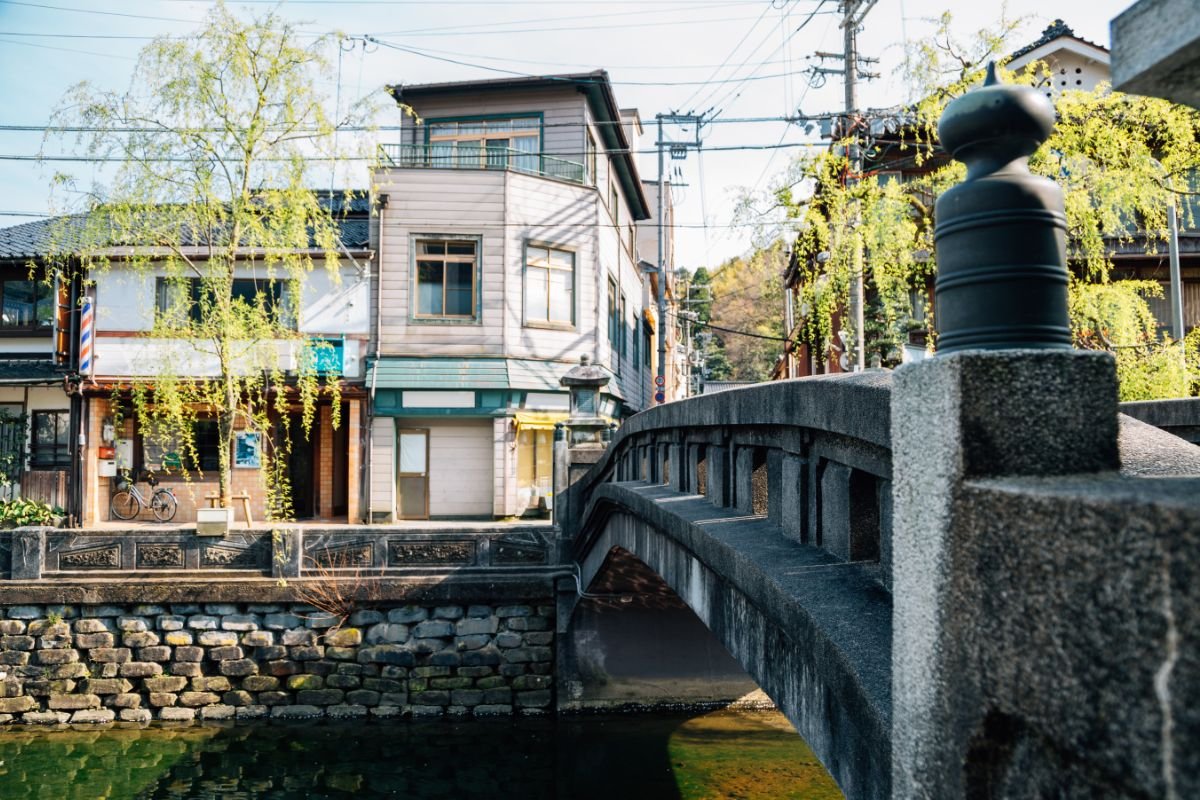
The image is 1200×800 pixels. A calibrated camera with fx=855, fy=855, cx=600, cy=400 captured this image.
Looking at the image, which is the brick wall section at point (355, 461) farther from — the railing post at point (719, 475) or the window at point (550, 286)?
the railing post at point (719, 475)

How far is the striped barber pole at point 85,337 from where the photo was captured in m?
18.5

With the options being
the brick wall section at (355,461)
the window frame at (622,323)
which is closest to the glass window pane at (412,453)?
the brick wall section at (355,461)

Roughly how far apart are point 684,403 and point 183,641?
33.0 ft

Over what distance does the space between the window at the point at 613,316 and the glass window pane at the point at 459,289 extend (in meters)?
4.46

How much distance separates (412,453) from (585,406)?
6816 millimetres

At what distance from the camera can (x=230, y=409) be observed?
1392cm

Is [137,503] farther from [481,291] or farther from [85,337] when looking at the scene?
[481,291]

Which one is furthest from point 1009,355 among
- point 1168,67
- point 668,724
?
point 668,724

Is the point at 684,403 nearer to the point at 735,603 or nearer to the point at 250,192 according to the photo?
the point at 735,603

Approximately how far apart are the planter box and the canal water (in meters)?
2.86

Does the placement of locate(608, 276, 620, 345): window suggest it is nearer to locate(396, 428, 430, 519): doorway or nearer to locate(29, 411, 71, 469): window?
locate(396, 428, 430, 519): doorway

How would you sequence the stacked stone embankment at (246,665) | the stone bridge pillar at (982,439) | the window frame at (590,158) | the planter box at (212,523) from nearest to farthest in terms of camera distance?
the stone bridge pillar at (982,439), the stacked stone embankment at (246,665), the planter box at (212,523), the window frame at (590,158)

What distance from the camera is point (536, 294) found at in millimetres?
20312

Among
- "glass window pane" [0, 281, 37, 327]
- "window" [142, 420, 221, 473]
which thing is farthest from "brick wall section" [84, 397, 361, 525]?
"glass window pane" [0, 281, 37, 327]
